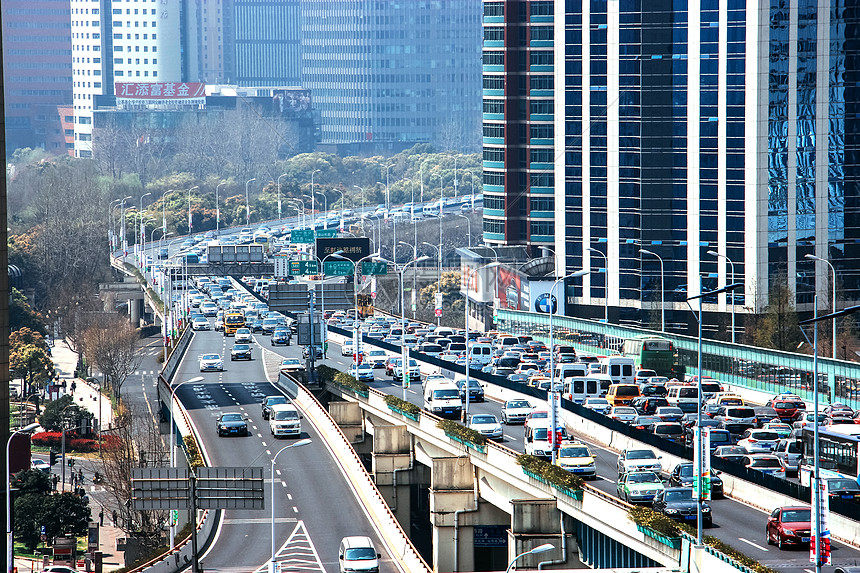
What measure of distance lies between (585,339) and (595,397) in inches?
1312

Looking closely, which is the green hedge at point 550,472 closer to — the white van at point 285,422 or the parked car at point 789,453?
the parked car at point 789,453

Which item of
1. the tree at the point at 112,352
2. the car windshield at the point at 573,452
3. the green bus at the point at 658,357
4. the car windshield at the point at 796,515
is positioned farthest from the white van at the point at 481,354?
the car windshield at the point at 796,515

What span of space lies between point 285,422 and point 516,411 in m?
13.3

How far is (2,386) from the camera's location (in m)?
51.2

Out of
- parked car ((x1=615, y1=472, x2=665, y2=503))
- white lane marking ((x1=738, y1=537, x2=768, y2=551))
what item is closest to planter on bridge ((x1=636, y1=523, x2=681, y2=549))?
white lane marking ((x1=738, y1=537, x2=768, y2=551))

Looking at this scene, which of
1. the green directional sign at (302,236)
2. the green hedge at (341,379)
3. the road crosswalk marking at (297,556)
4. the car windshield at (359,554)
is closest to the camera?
the car windshield at (359,554)

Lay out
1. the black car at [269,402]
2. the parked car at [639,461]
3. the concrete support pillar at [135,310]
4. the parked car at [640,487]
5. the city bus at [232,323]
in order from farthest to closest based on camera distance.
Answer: the concrete support pillar at [135,310]
the city bus at [232,323]
the black car at [269,402]
the parked car at [639,461]
the parked car at [640,487]

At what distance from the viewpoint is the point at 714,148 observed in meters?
133

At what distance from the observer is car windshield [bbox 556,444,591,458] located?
5806 centimetres

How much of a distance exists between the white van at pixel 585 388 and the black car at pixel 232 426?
1803 centimetres

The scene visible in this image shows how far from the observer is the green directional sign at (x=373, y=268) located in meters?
126

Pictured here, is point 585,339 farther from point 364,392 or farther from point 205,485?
point 205,485

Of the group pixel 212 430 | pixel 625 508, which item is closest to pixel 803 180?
pixel 212 430

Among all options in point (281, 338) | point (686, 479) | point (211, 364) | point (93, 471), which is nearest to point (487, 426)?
point (686, 479)
